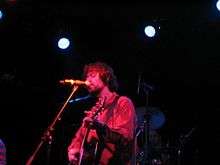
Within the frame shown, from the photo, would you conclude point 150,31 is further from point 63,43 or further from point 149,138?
point 149,138

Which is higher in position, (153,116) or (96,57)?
(96,57)

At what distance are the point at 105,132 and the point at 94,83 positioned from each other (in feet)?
2.76

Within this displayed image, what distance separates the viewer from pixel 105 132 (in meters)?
5.57

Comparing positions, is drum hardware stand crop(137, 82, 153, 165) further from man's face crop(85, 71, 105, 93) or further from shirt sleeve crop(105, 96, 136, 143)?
shirt sleeve crop(105, 96, 136, 143)

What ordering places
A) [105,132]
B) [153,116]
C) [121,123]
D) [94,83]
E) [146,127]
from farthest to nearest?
1. [153,116]
2. [146,127]
3. [94,83]
4. [121,123]
5. [105,132]

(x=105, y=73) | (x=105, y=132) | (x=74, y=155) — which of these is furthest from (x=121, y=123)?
(x=105, y=73)

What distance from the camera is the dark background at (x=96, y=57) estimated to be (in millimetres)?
9195

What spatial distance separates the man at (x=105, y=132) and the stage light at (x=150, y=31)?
3.41 metres

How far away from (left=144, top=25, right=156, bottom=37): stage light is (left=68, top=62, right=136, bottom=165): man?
3.41m

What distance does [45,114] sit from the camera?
33.2ft

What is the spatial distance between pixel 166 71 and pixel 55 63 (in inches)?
87.2

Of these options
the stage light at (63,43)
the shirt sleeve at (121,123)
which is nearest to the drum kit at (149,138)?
the stage light at (63,43)

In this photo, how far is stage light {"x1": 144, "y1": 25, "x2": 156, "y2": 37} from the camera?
945 cm

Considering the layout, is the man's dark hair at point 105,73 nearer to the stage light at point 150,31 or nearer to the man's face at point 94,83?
the man's face at point 94,83
